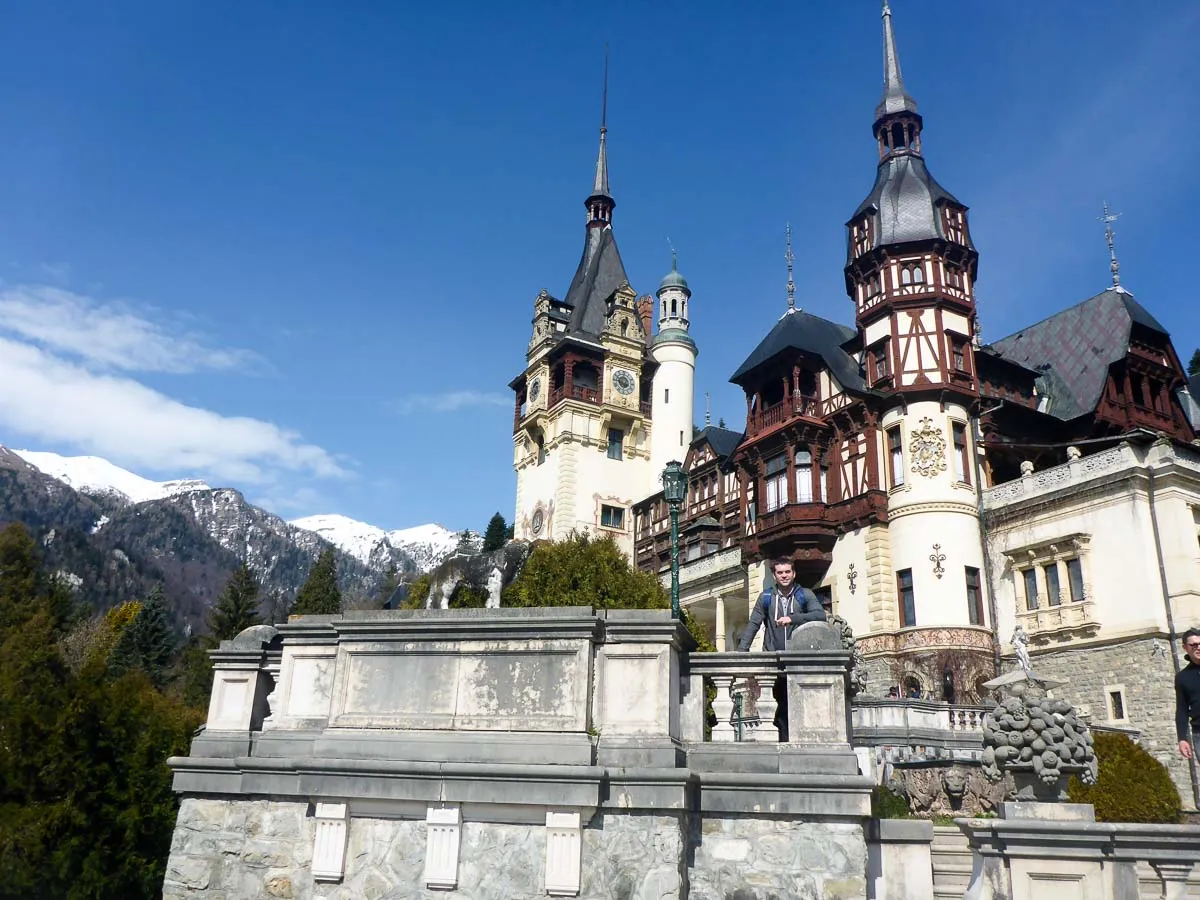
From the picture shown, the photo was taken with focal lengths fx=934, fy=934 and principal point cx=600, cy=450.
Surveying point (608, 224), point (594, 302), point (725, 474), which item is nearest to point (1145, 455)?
point (725, 474)

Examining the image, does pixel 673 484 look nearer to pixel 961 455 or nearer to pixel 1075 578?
pixel 1075 578

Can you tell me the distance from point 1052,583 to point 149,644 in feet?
169

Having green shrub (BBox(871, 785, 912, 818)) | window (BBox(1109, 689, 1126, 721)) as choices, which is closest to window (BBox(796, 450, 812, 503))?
window (BBox(1109, 689, 1126, 721))

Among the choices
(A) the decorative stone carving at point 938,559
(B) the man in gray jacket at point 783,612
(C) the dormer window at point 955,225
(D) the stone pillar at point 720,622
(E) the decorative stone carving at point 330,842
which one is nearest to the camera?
(E) the decorative stone carving at point 330,842

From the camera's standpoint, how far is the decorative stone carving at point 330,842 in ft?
27.1

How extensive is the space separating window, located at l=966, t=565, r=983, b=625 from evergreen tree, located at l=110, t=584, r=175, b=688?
140 ft

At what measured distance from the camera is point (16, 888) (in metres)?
11.1

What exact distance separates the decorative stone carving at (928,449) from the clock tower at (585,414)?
2291 centimetres

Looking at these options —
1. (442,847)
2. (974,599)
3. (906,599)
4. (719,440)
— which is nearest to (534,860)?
(442,847)

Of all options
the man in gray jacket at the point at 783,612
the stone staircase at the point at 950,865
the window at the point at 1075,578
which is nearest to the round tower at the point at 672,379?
the window at the point at 1075,578

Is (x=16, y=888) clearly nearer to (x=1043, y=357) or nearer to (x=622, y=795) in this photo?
(x=622, y=795)

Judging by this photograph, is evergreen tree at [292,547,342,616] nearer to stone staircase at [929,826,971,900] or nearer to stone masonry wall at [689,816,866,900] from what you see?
stone staircase at [929,826,971,900]

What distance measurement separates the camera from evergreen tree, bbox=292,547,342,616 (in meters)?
70.9

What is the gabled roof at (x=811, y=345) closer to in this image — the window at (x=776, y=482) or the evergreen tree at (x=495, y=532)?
the window at (x=776, y=482)
